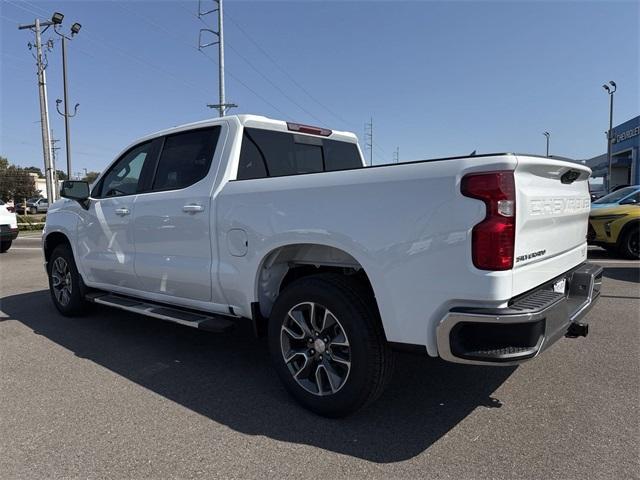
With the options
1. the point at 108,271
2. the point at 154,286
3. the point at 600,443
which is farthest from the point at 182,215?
the point at 600,443

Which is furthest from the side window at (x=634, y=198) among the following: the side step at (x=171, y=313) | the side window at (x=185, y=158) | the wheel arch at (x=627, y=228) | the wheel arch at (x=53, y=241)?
the wheel arch at (x=53, y=241)

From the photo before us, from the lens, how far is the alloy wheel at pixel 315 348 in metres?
3.09

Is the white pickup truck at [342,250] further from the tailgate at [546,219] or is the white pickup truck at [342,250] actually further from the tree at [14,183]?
the tree at [14,183]

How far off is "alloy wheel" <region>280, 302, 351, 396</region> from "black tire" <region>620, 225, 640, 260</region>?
9.04 m

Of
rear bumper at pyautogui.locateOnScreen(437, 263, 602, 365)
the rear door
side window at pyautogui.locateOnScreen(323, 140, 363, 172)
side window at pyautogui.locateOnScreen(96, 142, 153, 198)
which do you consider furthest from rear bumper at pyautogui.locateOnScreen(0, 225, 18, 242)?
rear bumper at pyautogui.locateOnScreen(437, 263, 602, 365)

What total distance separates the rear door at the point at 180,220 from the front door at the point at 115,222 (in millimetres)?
167

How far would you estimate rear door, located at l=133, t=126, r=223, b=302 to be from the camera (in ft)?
12.7

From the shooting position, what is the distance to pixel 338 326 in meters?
3.09

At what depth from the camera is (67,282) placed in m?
5.86

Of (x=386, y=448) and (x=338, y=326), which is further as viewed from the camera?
(x=338, y=326)

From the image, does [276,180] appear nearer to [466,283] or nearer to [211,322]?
[211,322]

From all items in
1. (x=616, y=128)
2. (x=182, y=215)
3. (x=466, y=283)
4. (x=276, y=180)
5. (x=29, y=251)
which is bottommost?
(x=29, y=251)

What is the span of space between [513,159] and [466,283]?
69 cm

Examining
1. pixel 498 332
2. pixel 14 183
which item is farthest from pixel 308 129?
pixel 14 183
